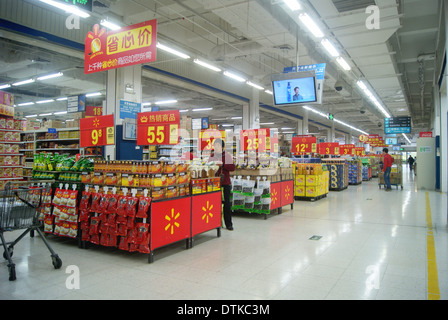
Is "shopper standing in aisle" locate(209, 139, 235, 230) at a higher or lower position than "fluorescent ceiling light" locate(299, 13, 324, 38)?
lower

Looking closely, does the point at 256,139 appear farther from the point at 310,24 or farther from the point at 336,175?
the point at 336,175

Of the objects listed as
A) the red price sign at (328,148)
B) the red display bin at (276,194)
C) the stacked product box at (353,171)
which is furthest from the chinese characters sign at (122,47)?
the stacked product box at (353,171)

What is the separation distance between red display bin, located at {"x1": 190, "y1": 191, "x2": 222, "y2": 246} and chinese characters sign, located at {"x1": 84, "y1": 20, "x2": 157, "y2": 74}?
2.45 metres

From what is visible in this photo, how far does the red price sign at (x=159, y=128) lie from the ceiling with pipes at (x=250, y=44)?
2.64 meters

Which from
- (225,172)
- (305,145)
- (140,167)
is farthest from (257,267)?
(305,145)

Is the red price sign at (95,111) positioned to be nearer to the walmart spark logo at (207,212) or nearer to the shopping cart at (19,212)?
the walmart spark logo at (207,212)

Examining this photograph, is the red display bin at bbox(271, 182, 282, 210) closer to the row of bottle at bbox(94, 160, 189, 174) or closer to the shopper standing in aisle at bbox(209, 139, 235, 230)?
the shopper standing in aisle at bbox(209, 139, 235, 230)

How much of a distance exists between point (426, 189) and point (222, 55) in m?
10.8

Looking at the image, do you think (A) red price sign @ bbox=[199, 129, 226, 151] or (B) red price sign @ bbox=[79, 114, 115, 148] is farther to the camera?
(A) red price sign @ bbox=[199, 129, 226, 151]

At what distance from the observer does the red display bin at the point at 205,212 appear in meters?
5.08

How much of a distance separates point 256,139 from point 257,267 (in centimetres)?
666

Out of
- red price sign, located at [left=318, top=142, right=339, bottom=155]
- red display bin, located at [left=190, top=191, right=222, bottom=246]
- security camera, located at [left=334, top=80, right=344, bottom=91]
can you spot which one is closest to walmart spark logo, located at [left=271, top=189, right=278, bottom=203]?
red display bin, located at [left=190, top=191, right=222, bottom=246]

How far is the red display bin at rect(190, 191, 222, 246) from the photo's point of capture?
16.7 feet

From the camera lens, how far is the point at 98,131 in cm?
619
